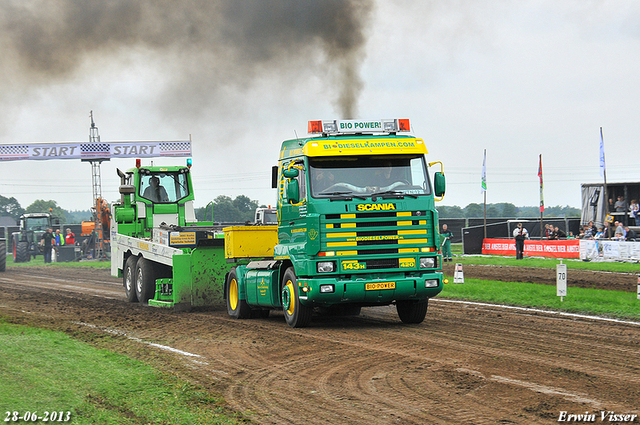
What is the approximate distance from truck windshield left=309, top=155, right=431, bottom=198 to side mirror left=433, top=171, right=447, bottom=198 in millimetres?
120

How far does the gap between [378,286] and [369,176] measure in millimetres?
1827

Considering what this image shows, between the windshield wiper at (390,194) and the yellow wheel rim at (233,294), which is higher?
the windshield wiper at (390,194)

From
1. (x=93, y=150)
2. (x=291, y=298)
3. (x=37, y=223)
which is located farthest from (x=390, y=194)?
(x=37, y=223)

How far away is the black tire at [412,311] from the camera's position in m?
12.9

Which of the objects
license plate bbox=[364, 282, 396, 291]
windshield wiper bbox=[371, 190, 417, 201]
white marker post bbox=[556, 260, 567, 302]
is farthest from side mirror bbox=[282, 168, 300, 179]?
white marker post bbox=[556, 260, 567, 302]

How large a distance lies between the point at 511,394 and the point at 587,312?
26.5 ft

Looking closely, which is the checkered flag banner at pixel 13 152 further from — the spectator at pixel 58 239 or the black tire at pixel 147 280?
the black tire at pixel 147 280

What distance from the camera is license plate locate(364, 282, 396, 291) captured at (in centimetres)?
1180

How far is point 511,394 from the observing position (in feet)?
23.8

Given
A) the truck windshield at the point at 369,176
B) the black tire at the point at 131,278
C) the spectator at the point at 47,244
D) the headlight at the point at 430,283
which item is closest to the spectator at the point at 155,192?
the black tire at the point at 131,278

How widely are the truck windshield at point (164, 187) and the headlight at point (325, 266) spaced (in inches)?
357

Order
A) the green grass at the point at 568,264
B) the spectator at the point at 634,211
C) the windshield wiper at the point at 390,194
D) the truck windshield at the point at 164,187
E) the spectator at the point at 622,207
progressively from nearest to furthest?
the windshield wiper at the point at 390,194 → the truck windshield at the point at 164,187 → the green grass at the point at 568,264 → the spectator at the point at 634,211 → the spectator at the point at 622,207

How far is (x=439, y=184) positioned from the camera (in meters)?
12.1

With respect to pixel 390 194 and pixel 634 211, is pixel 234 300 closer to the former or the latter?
pixel 390 194
